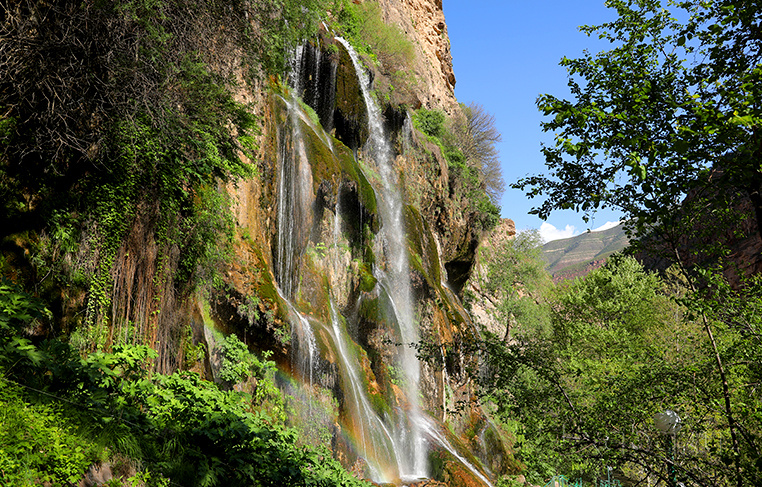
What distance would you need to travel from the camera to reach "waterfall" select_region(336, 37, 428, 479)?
475 inches

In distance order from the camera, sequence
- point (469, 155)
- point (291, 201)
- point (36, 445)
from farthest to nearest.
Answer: point (469, 155), point (291, 201), point (36, 445)

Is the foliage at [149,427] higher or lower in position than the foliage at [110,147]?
lower

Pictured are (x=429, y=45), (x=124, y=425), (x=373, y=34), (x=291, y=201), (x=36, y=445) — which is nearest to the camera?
(x=36, y=445)

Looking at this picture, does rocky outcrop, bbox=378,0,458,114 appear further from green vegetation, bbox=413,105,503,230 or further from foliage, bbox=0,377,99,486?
foliage, bbox=0,377,99,486

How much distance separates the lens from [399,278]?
16.0 meters

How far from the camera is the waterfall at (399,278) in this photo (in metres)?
12.1

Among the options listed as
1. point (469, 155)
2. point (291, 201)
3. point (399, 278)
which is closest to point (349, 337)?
point (291, 201)

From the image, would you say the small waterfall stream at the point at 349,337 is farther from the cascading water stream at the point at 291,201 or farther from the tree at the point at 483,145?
the tree at the point at 483,145

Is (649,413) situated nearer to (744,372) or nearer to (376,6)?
(744,372)

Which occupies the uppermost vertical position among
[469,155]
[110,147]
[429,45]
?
[429,45]

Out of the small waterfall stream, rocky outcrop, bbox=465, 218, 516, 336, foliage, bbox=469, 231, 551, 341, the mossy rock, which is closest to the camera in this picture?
the small waterfall stream

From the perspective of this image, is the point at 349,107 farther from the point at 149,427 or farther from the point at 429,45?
the point at 429,45

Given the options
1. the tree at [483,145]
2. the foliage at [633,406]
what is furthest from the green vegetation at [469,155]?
the foliage at [633,406]

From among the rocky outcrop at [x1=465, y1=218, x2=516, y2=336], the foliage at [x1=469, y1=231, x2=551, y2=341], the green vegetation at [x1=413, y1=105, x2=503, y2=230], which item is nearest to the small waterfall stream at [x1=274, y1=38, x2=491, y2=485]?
the green vegetation at [x1=413, y1=105, x2=503, y2=230]
